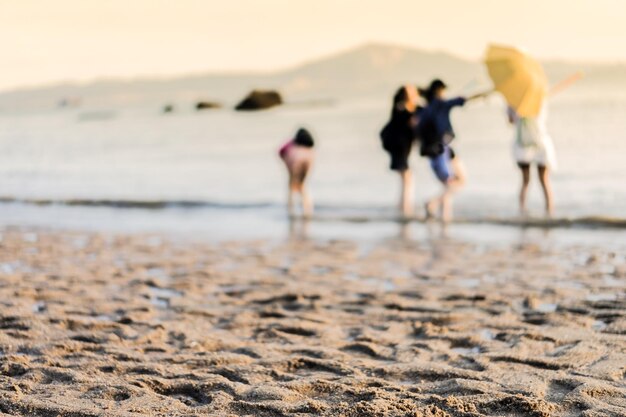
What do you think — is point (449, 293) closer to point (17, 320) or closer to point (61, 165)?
point (17, 320)

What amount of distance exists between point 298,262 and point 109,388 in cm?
477

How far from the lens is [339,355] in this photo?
4.96m

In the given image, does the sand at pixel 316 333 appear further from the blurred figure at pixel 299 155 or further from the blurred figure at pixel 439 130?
the blurred figure at pixel 299 155

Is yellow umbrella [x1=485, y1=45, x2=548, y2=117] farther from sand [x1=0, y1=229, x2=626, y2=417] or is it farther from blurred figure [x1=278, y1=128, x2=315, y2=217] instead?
blurred figure [x1=278, y1=128, x2=315, y2=217]

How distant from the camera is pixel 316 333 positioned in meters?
5.63

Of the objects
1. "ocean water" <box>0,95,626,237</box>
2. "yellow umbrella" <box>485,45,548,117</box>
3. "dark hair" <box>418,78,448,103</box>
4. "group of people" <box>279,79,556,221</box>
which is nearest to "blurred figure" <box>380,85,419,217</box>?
"group of people" <box>279,79,556,221</box>

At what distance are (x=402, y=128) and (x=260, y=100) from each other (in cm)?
8268

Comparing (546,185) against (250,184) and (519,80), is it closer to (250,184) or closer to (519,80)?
(519,80)

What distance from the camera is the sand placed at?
4051 mm

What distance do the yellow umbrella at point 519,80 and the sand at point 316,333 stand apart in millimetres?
2333

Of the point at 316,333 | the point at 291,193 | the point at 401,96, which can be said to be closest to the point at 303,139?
the point at 291,193

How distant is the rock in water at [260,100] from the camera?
305 ft

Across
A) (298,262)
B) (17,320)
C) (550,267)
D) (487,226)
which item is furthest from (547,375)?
(487,226)

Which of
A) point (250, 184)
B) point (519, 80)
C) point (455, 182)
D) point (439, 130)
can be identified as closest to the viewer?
point (519, 80)
